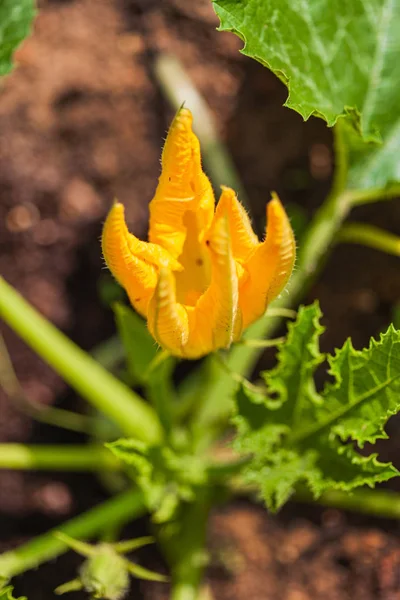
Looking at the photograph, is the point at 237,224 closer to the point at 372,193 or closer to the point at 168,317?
the point at 168,317

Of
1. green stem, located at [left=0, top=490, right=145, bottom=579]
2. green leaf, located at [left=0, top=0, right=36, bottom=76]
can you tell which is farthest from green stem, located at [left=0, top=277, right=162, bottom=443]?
green leaf, located at [left=0, top=0, right=36, bottom=76]

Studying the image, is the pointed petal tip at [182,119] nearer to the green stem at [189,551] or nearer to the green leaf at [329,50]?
the green leaf at [329,50]

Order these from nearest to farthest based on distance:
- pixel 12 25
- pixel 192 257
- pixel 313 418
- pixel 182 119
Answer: pixel 182 119, pixel 192 257, pixel 313 418, pixel 12 25

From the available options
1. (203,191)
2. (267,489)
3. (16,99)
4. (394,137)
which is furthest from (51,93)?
(267,489)

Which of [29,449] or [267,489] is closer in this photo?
[267,489]

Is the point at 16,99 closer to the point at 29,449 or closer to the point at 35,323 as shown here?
the point at 35,323

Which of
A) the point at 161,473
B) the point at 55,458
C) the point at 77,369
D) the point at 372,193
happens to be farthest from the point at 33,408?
the point at 372,193
